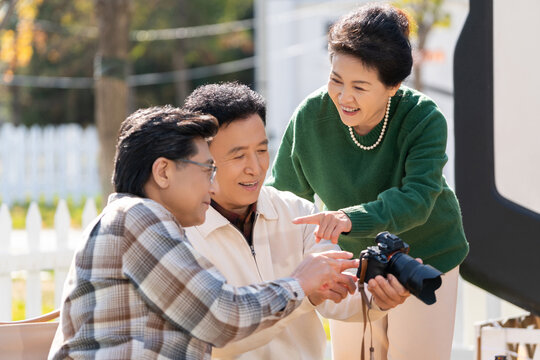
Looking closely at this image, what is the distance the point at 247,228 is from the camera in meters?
2.77

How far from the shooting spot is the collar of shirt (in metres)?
2.73

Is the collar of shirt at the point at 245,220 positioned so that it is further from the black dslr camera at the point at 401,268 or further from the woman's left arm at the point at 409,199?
the black dslr camera at the point at 401,268

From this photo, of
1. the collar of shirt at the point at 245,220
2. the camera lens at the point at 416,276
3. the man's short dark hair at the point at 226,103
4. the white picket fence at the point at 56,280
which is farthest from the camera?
the white picket fence at the point at 56,280

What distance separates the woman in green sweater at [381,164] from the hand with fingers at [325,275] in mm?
235

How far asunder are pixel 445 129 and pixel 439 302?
0.63 m

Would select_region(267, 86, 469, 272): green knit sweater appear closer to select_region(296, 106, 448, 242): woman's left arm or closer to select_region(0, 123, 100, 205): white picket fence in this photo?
select_region(296, 106, 448, 242): woman's left arm

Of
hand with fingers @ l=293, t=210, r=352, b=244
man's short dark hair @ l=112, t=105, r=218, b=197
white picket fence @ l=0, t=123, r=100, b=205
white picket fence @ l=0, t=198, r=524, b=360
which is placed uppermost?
man's short dark hair @ l=112, t=105, r=218, b=197

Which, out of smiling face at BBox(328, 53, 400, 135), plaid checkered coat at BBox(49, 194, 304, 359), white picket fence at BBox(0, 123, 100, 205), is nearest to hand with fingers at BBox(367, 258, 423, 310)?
plaid checkered coat at BBox(49, 194, 304, 359)

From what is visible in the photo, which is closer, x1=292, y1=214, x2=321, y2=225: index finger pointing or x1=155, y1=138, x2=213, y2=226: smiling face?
x1=155, y1=138, x2=213, y2=226: smiling face

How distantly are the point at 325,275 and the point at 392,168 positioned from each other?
0.90 meters

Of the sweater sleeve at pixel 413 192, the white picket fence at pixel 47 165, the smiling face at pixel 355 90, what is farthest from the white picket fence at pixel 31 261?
the white picket fence at pixel 47 165

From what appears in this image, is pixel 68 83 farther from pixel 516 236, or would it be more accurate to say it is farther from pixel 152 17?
pixel 516 236

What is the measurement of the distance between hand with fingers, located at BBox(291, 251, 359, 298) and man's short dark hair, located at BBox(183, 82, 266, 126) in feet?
1.92

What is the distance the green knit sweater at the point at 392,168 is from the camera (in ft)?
9.11
